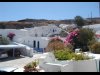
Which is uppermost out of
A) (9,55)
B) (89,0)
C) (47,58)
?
(89,0)

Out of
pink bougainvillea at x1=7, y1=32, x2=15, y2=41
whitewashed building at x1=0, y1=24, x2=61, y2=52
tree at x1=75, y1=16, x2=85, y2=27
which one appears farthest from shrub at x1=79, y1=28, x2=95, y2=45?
tree at x1=75, y1=16, x2=85, y2=27

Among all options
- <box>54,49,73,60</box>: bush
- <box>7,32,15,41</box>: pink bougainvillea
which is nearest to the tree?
<box>7,32,15,41</box>: pink bougainvillea

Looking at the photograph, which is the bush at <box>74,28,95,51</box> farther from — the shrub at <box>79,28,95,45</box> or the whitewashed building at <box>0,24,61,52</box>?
the whitewashed building at <box>0,24,61,52</box>

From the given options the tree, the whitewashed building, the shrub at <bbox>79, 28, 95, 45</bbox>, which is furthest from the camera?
the tree

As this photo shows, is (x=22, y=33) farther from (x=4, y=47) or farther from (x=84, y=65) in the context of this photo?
(x=84, y=65)

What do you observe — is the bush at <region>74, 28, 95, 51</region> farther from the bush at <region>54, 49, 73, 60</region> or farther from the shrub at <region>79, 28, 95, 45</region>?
the bush at <region>54, 49, 73, 60</region>

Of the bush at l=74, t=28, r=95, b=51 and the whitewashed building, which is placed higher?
the bush at l=74, t=28, r=95, b=51

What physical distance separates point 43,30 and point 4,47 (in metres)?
10.7

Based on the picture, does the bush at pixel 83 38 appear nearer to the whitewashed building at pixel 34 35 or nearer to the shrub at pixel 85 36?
the shrub at pixel 85 36

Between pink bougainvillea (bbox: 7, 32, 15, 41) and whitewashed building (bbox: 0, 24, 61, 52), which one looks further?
pink bougainvillea (bbox: 7, 32, 15, 41)

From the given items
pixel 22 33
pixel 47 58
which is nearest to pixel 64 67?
pixel 47 58

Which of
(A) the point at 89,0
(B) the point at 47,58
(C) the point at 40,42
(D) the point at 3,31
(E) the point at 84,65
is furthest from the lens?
(D) the point at 3,31

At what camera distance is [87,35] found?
17875 mm

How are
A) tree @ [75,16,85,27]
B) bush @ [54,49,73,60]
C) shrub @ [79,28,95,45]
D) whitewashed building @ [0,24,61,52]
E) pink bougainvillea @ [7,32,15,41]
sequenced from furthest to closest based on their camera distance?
tree @ [75,16,85,27]
pink bougainvillea @ [7,32,15,41]
whitewashed building @ [0,24,61,52]
shrub @ [79,28,95,45]
bush @ [54,49,73,60]
